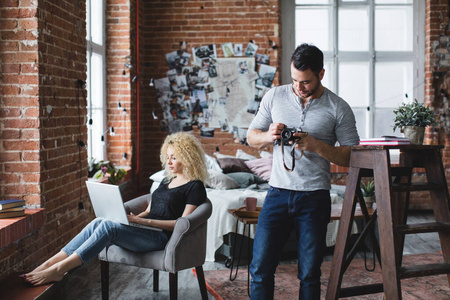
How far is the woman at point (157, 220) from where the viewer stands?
2.87 meters

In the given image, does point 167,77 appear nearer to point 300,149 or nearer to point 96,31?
point 96,31

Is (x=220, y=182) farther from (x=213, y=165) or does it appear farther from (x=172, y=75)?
(x=172, y=75)

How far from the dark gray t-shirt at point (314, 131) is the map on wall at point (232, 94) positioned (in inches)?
155

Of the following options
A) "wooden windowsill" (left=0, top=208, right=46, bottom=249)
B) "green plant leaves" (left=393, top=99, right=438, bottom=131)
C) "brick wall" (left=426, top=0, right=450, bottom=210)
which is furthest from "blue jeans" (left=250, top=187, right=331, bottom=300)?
"brick wall" (left=426, top=0, right=450, bottom=210)

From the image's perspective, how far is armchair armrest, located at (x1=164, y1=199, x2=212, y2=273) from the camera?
9.99 feet

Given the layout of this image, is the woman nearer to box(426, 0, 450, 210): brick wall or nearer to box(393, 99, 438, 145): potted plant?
box(393, 99, 438, 145): potted plant

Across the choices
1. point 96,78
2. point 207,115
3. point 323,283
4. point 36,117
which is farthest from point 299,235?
point 207,115

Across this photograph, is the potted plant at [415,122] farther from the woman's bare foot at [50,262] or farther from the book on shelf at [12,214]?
the book on shelf at [12,214]

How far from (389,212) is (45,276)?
72.0 inches

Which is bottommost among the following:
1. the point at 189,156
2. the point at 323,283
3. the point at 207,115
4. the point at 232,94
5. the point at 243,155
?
the point at 323,283

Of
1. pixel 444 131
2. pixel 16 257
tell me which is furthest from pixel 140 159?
pixel 444 131

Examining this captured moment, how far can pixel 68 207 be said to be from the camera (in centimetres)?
398

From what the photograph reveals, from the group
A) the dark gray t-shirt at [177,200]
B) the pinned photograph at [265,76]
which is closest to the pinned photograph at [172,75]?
the pinned photograph at [265,76]

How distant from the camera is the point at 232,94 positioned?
256 inches
